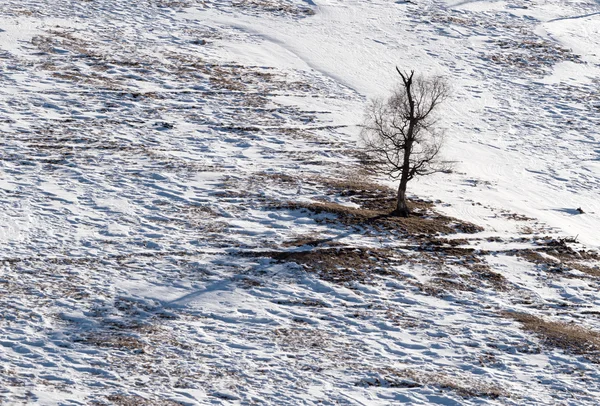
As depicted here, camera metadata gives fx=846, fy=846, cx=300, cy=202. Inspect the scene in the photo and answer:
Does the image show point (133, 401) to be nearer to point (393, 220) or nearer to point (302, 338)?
point (302, 338)

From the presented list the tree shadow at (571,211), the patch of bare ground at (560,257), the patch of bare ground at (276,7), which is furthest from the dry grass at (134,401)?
the patch of bare ground at (276,7)

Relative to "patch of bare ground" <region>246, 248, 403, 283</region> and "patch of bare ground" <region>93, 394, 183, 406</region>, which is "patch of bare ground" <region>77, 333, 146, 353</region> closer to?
"patch of bare ground" <region>93, 394, 183, 406</region>

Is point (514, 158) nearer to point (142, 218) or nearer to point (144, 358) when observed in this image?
point (142, 218)

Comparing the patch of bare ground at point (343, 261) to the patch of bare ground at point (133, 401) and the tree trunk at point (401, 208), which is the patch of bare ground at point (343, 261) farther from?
the patch of bare ground at point (133, 401)

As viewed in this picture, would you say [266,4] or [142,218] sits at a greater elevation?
[266,4]

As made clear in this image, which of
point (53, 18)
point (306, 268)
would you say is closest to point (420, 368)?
point (306, 268)
